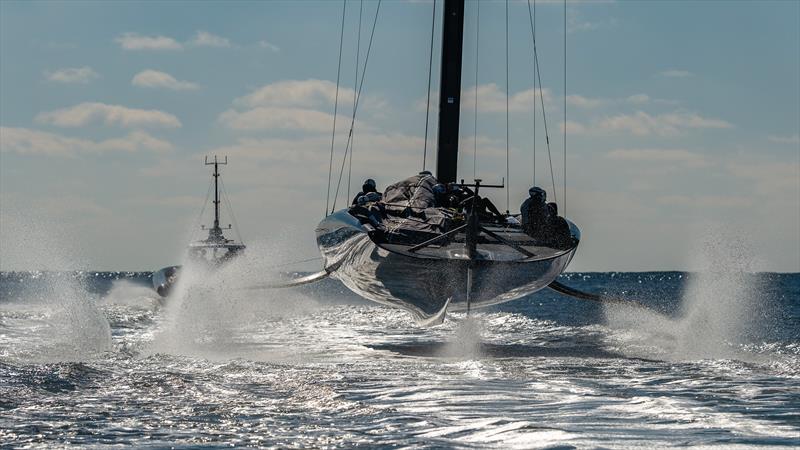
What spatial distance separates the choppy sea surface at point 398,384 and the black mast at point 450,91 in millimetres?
3278

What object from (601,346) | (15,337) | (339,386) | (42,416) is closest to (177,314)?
(15,337)

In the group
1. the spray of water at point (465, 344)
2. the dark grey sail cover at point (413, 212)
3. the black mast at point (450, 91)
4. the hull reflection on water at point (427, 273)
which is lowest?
the spray of water at point (465, 344)

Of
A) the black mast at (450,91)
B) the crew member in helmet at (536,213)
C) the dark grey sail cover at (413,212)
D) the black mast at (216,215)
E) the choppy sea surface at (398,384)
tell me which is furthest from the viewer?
the black mast at (216,215)

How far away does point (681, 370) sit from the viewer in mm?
14328

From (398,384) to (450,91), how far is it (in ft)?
30.8

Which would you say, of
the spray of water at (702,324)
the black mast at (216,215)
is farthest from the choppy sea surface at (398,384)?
the black mast at (216,215)

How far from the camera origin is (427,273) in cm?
1593

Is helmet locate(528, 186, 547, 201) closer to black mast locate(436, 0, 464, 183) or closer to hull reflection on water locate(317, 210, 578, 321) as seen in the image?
hull reflection on water locate(317, 210, 578, 321)

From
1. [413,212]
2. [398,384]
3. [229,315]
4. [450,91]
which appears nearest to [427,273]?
[413,212]

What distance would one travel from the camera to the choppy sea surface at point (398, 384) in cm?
928

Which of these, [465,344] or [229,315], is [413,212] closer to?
[465,344]

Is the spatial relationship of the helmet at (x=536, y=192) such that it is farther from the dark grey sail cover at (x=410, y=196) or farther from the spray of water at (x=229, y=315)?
the spray of water at (x=229, y=315)

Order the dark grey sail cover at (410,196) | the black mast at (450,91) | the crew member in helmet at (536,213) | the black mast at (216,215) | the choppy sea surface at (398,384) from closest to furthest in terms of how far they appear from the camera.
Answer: the choppy sea surface at (398,384) → the crew member in helmet at (536,213) → the dark grey sail cover at (410,196) → the black mast at (450,91) → the black mast at (216,215)

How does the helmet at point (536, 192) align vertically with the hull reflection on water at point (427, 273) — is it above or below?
above
